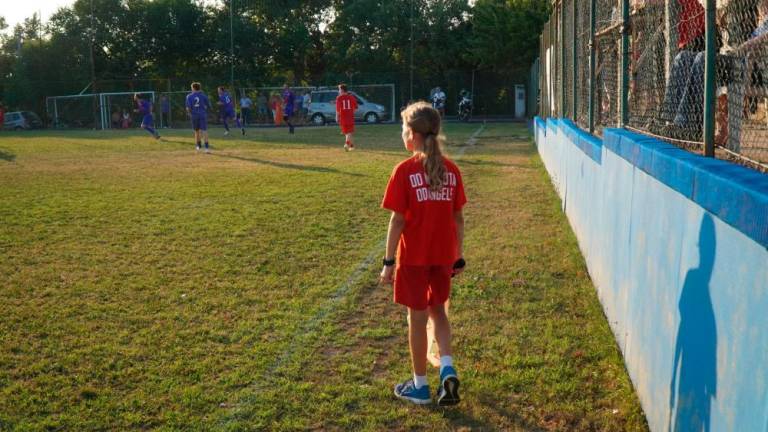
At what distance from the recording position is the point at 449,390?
4.10 m

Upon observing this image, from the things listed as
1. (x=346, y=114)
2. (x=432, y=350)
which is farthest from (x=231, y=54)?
(x=432, y=350)

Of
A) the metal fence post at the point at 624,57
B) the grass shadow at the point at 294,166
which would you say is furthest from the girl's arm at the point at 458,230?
the grass shadow at the point at 294,166

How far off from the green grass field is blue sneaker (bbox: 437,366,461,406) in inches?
2.4

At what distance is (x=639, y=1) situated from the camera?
5.51 meters

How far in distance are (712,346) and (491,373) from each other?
202cm

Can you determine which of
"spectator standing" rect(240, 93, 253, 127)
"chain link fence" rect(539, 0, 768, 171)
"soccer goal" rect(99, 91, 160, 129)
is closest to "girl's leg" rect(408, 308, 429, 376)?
"chain link fence" rect(539, 0, 768, 171)

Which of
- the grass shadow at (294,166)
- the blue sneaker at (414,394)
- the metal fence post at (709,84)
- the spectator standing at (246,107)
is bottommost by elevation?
the blue sneaker at (414,394)

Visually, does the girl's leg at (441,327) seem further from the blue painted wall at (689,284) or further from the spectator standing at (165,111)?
the spectator standing at (165,111)

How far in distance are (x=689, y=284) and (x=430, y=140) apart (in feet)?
5.10

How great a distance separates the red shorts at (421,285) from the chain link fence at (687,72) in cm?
142

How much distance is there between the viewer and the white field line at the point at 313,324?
4.33 metres

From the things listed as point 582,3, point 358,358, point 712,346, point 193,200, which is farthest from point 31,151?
point 712,346

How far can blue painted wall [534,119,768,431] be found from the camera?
2.26 metres

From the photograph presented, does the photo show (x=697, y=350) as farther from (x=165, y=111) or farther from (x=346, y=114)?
(x=165, y=111)
